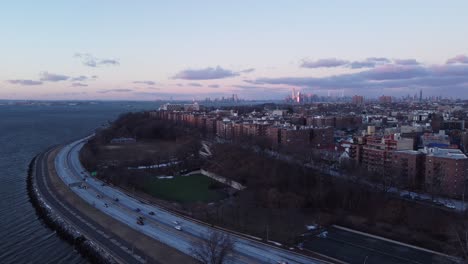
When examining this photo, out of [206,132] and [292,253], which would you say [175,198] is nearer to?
[292,253]

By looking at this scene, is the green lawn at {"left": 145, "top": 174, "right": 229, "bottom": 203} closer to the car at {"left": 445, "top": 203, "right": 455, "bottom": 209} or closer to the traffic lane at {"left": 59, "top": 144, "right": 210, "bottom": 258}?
the traffic lane at {"left": 59, "top": 144, "right": 210, "bottom": 258}

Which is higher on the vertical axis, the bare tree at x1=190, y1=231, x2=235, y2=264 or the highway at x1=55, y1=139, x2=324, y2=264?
the bare tree at x1=190, y1=231, x2=235, y2=264

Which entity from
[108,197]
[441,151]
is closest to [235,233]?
[108,197]

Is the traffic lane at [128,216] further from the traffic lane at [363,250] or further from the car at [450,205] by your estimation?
the car at [450,205]

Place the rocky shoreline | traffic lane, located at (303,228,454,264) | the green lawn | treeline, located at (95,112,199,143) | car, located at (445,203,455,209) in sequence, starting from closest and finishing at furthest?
traffic lane, located at (303,228,454,264), the rocky shoreline, car, located at (445,203,455,209), the green lawn, treeline, located at (95,112,199,143)

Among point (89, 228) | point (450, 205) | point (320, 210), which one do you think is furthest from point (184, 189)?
point (450, 205)

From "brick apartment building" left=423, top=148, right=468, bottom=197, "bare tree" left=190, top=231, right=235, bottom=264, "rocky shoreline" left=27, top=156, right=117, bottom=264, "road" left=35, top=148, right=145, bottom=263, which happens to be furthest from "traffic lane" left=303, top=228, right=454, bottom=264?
"rocky shoreline" left=27, top=156, right=117, bottom=264

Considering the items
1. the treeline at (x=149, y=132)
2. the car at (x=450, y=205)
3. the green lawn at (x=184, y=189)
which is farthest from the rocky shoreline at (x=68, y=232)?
the treeline at (x=149, y=132)
